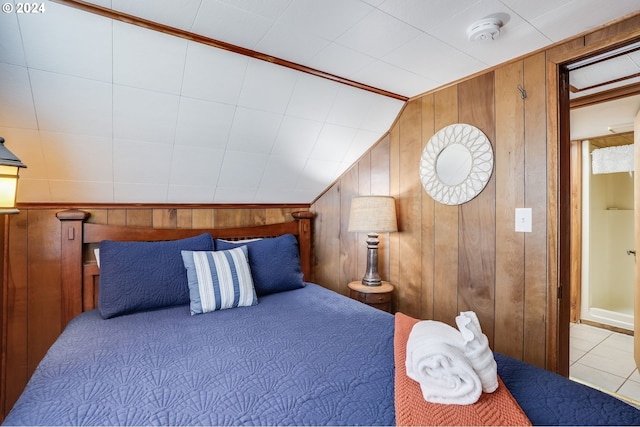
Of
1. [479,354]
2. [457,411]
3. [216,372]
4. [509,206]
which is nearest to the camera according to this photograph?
[457,411]

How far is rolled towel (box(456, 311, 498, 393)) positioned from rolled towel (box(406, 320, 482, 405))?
22mm

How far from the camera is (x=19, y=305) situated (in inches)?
74.0

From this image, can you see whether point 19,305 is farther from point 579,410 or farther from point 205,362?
point 579,410

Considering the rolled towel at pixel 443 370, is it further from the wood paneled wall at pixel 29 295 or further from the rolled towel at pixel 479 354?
the wood paneled wall at pixel 29 295

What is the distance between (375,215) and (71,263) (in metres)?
1.96

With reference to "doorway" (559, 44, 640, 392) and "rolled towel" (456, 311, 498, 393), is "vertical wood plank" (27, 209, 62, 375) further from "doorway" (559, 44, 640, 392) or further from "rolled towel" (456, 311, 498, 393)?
"doorway" (559, 44, 640, 392)

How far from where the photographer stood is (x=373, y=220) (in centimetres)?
235

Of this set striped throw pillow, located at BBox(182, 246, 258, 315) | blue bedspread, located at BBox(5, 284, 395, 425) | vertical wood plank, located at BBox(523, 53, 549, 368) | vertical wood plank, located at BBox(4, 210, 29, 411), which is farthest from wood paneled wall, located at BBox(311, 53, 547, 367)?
vertical wood plank, located at BBox(4, 210, 29, 411)

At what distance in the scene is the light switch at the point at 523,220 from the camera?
1782 mm

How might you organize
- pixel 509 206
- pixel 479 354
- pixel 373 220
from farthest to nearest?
pixel 373 220 < pixel 509 206 < pixel 479 354

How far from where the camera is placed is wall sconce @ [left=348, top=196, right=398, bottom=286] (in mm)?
2348

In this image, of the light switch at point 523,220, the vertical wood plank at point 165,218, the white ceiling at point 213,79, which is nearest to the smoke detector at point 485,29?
the white ceiling at point 213,79

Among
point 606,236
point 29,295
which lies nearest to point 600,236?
point 606,236

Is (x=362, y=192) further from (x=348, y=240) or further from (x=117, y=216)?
(x=117, y=216)
